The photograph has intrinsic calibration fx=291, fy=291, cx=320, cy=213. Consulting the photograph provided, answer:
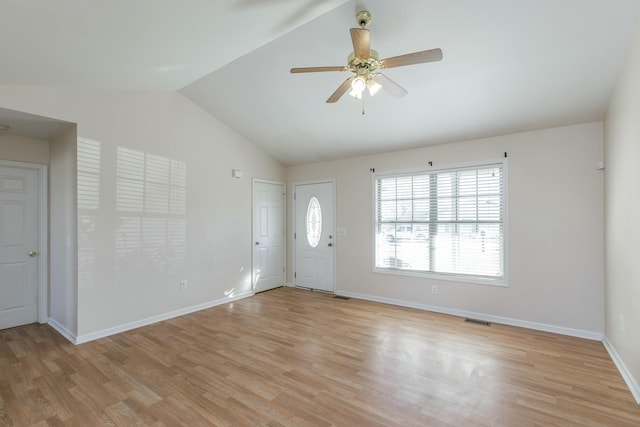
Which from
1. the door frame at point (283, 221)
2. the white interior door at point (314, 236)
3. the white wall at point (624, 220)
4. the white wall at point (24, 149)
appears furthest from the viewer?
the white interior door at point (314, 236)

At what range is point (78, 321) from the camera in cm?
324

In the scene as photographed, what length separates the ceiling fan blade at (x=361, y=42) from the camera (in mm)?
1922

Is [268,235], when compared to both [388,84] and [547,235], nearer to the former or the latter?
[388,84]

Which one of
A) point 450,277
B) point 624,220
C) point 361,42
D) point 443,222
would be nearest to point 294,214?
point 443,222

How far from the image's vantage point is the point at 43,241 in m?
3.90

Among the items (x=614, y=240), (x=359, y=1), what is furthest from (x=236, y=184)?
(x=614, y=240)

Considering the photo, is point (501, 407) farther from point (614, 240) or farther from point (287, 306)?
point (287, 306)

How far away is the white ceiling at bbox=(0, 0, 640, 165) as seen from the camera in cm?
216

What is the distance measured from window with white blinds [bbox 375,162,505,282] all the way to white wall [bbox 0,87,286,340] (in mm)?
2477

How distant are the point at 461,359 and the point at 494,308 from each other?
1.42 metres

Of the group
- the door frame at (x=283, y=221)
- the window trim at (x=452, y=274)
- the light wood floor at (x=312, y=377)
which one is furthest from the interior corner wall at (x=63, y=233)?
the window trim at (x=452, y=274)

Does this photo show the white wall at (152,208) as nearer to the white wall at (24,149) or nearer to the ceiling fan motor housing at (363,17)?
the white wall at (24,149)

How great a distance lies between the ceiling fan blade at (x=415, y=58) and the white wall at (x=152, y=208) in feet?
10.6

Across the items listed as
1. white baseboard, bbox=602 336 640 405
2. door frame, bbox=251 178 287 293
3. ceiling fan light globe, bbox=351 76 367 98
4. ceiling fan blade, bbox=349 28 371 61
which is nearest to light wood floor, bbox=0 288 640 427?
white baseboard, bbox=602 336 640 405
